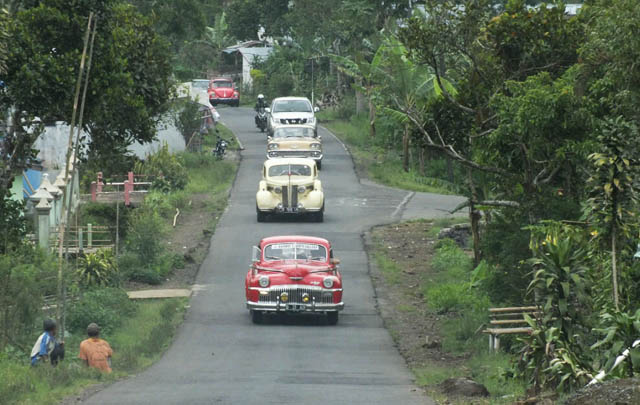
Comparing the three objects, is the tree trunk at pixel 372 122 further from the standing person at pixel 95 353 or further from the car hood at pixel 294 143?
the standing person at pixel 95 353

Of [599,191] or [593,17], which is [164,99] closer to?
[593,17]

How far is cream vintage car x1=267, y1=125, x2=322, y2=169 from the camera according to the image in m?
43.1

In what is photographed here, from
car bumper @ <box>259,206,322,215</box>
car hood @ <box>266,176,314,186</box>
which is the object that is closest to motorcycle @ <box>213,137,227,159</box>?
car hood @ <box>266,176,314,186</box>

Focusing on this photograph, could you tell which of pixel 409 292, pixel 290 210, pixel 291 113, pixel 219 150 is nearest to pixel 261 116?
pixel 291 113

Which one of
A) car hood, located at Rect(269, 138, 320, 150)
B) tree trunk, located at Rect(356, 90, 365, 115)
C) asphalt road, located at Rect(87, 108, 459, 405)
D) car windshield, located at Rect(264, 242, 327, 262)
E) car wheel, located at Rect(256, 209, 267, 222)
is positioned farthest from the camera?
tree trunk, located at Rect(356, 90, 365, 115)

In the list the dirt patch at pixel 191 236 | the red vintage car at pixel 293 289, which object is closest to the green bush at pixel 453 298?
the red vintage car at pixel 293 289

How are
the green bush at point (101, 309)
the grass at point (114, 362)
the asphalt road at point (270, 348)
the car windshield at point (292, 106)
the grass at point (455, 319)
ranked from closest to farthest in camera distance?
the grass at point (114, 362)
the asphalt road at point (270, 348)
the grass at point (455, 319)
the green bush at point (101, 309)
the car windshield at point (292, 106)

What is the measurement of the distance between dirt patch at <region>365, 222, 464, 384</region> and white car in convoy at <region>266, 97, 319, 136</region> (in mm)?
15465

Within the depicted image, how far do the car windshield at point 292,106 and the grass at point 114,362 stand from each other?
27587mm

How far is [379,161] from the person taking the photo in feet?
163

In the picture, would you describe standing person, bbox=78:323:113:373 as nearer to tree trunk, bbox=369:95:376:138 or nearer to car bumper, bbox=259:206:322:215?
car bumper, bbox=259:206:322:215

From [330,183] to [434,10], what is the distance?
907 inches

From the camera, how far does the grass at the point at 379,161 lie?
145ft

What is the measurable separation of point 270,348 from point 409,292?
7.89 meters
